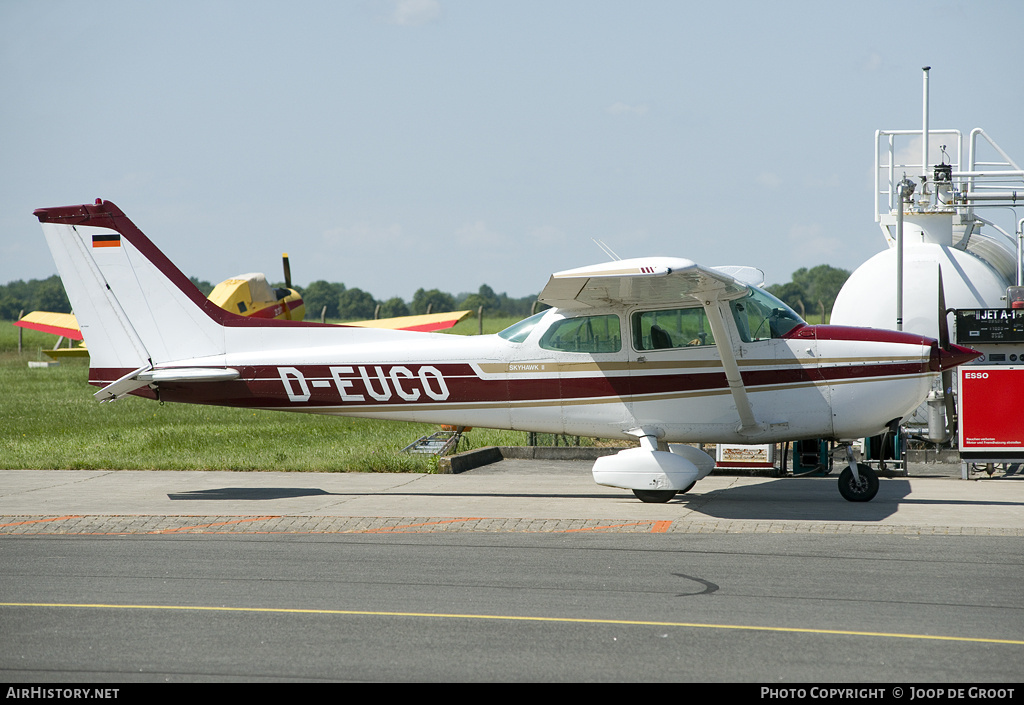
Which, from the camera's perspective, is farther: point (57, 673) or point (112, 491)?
point (112, 491)

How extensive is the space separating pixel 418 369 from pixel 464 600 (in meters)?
A: 4.59

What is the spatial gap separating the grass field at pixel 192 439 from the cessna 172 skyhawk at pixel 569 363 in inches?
96.3

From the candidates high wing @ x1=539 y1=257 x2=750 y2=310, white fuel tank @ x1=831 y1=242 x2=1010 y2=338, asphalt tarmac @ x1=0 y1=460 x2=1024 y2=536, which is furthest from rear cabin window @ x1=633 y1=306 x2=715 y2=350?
white fuel tank @ x1=831 y1=242 x2=1010 y2=338

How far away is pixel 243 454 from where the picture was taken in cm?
1427

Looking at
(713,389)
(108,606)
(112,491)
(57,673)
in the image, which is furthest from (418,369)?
(57,673)

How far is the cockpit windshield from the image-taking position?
10102 millimetres

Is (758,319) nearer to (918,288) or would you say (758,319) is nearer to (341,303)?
(918,288)

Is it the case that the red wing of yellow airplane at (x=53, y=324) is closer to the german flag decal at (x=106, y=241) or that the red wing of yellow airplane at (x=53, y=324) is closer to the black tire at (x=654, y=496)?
the german flag decal at (x=106, y=241)

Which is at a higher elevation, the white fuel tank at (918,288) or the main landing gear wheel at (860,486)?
the white fuel tank at (918,288)

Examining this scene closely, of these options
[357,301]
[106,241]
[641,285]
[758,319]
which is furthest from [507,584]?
[357,301]

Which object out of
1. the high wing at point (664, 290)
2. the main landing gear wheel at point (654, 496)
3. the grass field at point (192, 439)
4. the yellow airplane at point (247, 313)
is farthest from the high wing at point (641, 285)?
the yellow airplane at point (247, 313)

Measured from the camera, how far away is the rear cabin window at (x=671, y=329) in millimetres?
10117

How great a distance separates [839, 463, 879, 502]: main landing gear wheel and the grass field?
541cm
